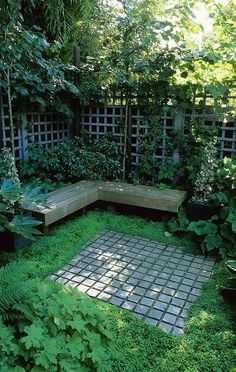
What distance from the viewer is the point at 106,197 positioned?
13.9 ft

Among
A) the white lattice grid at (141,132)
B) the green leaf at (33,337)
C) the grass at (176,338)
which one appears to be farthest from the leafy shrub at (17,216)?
the white lattice grid at (141,132)

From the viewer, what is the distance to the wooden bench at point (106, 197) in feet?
11.8

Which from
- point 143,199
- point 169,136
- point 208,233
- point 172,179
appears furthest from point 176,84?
point 208,233

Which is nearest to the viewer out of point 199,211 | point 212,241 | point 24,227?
A: point 24,227

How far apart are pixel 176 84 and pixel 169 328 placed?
11.0 feet

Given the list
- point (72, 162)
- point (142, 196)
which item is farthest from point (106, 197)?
point (72, 162)

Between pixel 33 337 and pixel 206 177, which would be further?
pixel 206 177

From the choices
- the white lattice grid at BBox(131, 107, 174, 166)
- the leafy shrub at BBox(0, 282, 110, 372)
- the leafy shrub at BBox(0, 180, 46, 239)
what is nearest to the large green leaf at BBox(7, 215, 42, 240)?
the leafy shrub at BBox(0, 180, 46, 239)

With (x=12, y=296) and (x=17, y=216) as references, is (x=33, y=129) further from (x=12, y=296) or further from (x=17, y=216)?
(x=12, y=296)

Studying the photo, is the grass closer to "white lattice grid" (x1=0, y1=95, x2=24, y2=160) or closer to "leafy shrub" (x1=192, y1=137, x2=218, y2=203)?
"leafy shrub" (x1=192, y1=137, x2=218, y2=203)

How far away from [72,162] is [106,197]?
2.66ft

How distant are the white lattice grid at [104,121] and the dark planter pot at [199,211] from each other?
Result: 173cm

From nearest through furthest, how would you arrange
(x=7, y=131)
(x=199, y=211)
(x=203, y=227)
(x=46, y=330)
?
(x=46, y=330) < (x=203, y=227) < (x=199, y=211) < (x=7, y=131)

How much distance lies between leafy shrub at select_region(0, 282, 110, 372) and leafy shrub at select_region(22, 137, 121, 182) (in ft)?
8.61
